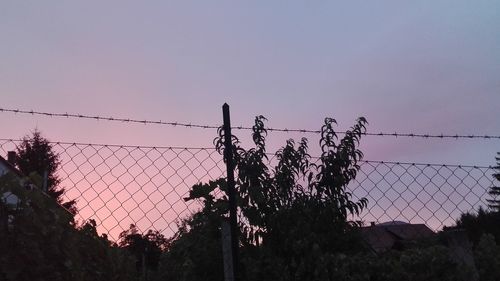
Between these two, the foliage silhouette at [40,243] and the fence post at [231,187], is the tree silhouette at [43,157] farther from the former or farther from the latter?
the fence post at [231,187]

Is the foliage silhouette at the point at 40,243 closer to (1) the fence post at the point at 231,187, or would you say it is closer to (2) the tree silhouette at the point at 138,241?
(2) the tree silhouette at the point at 138,241

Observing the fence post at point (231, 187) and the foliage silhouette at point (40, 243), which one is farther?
the fence post at point (231, 187)

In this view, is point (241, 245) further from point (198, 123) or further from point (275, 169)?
point (198, 123)

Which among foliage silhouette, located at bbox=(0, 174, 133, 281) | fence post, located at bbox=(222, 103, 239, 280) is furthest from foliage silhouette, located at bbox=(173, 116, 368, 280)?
foliage silhouette, located at bbox=(0, 174, 133, 281)

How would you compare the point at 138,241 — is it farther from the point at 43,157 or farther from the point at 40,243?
the point at 43,157

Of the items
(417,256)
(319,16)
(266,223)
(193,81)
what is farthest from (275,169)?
(319,16)

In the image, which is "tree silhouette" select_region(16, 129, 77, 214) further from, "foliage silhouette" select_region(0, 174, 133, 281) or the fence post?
the fence post

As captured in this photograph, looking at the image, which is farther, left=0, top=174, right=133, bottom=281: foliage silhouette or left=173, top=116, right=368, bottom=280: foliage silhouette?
left=173, top=116, right=368, bottom=280: foliage silhouette

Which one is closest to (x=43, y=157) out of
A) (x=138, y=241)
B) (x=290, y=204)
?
(x=138, y=241)

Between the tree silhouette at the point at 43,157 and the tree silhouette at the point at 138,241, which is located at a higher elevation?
the tree silhouette at the point at 43,157

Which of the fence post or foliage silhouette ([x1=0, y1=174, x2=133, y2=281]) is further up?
the fence post

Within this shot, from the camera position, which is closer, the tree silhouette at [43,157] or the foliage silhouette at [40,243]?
the foliage silhouette at [40,243]

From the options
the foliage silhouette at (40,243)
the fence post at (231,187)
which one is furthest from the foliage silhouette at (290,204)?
the foliage silhouette at (40,243)

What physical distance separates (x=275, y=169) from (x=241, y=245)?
0.67m
